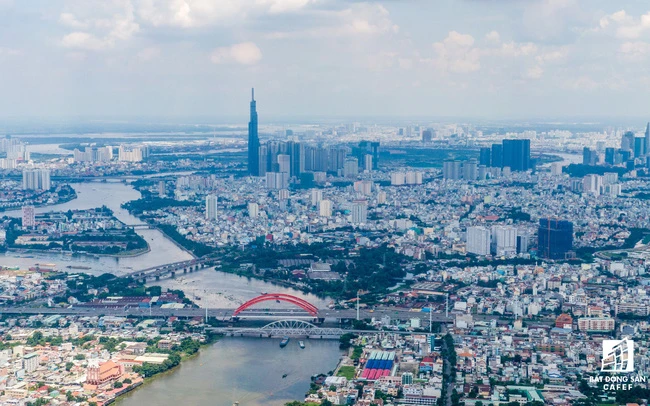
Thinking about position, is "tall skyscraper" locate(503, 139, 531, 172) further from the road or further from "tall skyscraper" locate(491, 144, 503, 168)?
the road

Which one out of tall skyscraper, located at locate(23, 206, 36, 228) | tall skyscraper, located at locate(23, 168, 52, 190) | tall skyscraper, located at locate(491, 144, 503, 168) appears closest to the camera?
tall skyscraper, located at locate(23, 206, 36, 228)

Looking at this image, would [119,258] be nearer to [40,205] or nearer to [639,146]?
[40,205]

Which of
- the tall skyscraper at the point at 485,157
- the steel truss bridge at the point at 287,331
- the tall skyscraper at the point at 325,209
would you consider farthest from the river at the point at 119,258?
the tall skyscraper at the point at 485,157

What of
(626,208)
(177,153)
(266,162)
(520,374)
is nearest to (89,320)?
(520,374)

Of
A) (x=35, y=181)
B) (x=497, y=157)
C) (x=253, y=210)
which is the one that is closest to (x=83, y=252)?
(x=253, y=210)

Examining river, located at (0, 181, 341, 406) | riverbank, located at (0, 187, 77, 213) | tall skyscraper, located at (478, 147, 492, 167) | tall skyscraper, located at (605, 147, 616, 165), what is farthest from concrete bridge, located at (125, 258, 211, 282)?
tall skyscraper, located at (605, 147, 616, 165)

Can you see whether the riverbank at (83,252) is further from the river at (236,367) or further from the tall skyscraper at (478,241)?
the tall skyscraper at (478,241)
